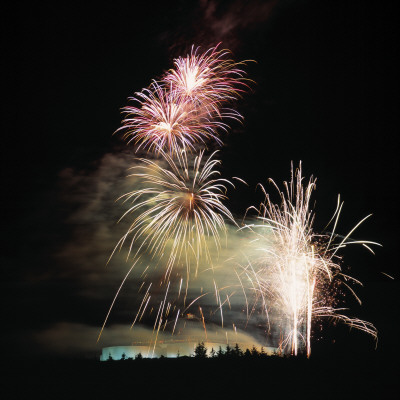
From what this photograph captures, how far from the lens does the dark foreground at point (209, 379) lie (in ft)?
60.5

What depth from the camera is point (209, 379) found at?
2127 cm

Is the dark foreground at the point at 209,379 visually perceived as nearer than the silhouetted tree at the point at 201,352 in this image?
Yes

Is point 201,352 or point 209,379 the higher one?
point 201,352

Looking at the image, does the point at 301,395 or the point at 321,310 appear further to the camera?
the point at 321,310

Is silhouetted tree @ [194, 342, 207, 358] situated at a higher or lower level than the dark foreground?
higher

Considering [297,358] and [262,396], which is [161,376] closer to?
[262,396]

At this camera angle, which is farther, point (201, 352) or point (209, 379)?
point (201, 352)

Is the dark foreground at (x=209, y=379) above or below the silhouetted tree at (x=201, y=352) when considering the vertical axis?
below

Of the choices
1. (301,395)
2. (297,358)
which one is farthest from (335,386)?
(297,358)

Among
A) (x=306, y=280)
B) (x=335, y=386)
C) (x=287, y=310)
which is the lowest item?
(x=335, y=386)

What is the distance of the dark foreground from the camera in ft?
60.5

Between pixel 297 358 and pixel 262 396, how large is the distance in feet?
19.8

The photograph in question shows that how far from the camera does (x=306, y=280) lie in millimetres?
20125

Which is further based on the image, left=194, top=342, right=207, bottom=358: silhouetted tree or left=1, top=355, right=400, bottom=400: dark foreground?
left=194, top=342, right=207, bottom=358: silhouetted tree
